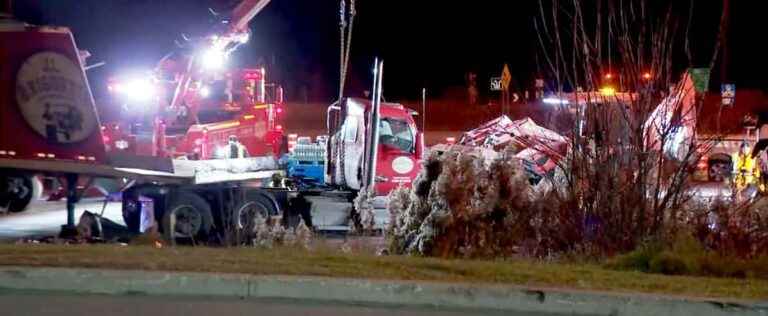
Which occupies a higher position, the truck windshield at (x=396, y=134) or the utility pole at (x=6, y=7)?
the utility pole at (x=6, y=7)

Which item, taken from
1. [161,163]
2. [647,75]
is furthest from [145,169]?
[647,75]

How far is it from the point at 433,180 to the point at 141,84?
504 inches

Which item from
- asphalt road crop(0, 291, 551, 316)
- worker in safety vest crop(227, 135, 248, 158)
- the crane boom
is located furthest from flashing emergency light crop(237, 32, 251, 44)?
asphalt road crop(0, 291, 551, 316)

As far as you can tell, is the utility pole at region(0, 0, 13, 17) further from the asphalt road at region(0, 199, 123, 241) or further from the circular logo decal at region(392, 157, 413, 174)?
the circular logo decal at region(392, 157, 413, 174)

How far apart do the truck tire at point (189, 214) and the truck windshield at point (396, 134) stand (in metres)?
3.35

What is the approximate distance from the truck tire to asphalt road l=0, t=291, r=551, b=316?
8.51 metres

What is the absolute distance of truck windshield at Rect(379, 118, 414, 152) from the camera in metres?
18.3

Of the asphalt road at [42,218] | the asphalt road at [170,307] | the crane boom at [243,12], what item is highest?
the crane boom at [243,12]

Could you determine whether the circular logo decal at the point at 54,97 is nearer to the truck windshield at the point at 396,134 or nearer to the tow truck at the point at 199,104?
the truck windshield at the point at 396,134

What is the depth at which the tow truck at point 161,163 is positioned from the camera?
1673cm

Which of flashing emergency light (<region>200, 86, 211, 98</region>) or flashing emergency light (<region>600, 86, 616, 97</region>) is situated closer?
flashing emergency light (<region>600, 86, 616, 97</region>)

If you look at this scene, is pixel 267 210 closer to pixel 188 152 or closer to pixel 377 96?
pixel 377 96

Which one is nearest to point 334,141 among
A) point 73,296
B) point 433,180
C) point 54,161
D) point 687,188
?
point 54,161

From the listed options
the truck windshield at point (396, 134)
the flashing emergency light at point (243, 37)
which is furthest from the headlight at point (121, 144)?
the truck windshield at point (396, 134)
